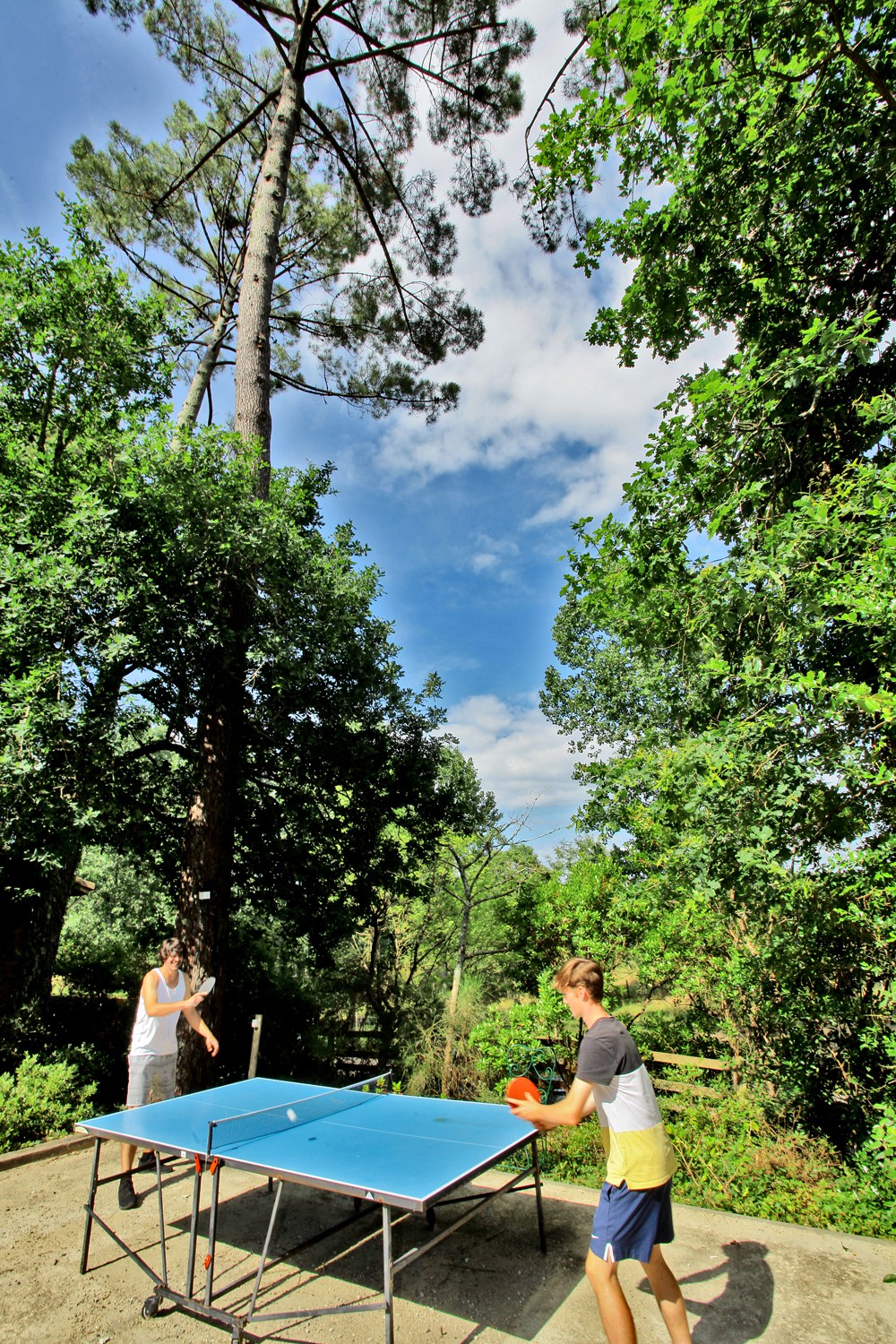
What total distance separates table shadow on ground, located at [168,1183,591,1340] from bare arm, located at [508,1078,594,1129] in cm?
105

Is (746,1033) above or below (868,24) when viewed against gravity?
below

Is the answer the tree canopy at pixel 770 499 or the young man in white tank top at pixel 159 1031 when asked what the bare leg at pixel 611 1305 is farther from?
the young man in white tank top at pixel 159 1031

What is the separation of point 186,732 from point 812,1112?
8338 millimetres

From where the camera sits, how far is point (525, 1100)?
283 cm

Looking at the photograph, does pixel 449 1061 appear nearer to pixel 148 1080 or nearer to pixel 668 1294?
pixel 148 1080

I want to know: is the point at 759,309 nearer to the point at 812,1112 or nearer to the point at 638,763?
the point at 638,763

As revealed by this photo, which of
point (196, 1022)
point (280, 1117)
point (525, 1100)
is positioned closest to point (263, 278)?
point (196, 1022)

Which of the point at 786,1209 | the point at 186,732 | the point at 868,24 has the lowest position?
the point at 786,1209

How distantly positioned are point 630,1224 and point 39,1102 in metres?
6.29

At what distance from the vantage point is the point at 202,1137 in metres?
3.32

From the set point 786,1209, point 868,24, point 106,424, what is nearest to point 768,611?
point 868,24

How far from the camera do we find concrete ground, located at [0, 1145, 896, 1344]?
3051mm

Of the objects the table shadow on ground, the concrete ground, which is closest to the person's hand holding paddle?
the table shadow on ground

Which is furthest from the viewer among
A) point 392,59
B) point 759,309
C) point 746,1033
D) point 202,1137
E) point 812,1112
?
point 392,59
